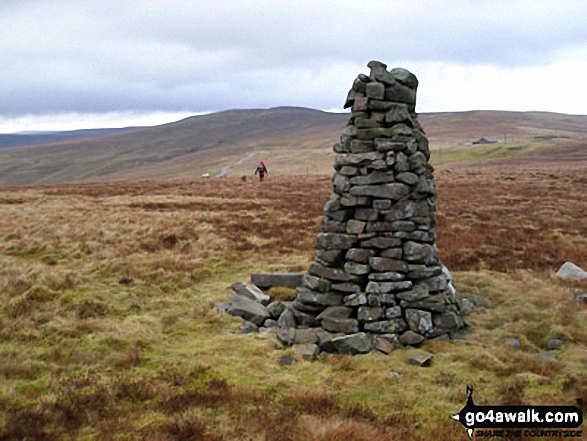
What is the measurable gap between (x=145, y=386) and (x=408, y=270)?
6818 millimetres

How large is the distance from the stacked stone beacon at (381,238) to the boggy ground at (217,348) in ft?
3.56

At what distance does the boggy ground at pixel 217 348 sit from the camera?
788 centimetres

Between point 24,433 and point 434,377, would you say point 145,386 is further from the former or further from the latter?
point 434,377

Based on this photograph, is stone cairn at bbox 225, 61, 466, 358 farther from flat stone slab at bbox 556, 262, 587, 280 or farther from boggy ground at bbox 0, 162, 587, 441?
flat stone slab at bbox 556, 262, 587, 280

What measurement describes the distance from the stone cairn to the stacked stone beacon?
0.08 feet

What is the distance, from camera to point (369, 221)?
41.0 ft

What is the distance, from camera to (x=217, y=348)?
37.6ft

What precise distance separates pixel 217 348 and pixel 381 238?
4.89m

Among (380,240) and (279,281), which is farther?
(279,281)

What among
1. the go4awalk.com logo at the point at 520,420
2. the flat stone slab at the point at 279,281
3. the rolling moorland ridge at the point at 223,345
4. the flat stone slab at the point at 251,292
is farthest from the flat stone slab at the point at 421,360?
the flat stone slab at the point at 279,281

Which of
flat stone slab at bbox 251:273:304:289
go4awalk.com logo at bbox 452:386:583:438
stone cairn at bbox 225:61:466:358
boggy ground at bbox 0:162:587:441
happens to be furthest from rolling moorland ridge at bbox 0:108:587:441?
stone cairn at bbox 225:61:466:358

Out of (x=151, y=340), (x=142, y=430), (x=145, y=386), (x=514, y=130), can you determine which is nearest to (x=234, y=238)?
(x=151, y=340)

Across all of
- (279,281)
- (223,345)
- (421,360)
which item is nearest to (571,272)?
(421,360)

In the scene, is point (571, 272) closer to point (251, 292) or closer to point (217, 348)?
point (251, 292)
